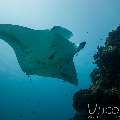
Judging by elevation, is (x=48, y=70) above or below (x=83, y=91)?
above

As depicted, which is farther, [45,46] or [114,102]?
[114,102]

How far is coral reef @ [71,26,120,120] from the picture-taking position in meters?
9.56

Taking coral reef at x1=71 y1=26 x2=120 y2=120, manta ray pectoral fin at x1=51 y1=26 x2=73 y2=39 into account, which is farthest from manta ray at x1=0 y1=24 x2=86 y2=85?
coral reef at x1=71 y1=26 x2=120 y2=120

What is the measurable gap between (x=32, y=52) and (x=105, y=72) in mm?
4694

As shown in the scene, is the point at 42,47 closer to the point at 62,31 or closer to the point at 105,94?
the point at 62,31

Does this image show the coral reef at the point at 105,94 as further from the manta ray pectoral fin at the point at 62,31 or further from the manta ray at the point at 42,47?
the manta ray pectoral fin at the point at 62,31

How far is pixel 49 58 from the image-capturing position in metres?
8.13

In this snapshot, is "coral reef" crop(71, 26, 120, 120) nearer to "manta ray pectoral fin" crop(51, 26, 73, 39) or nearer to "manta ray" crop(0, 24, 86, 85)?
"manta ray" crop(0, 24, 86, 85)

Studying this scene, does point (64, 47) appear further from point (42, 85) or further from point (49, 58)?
point (42, 85)

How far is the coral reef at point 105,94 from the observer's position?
9.56m

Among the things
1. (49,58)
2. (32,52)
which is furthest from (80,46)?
(32,52)

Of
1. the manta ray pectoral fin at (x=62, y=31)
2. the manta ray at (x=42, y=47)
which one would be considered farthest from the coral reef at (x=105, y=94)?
the manta ray pectoral fin at (x=62, y=31)

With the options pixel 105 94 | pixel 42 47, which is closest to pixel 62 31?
pixel 42 47

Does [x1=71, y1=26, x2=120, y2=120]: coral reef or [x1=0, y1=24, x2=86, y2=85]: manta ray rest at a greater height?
[x1=0, y1=24, x2=86, y2=85]: manta ray
